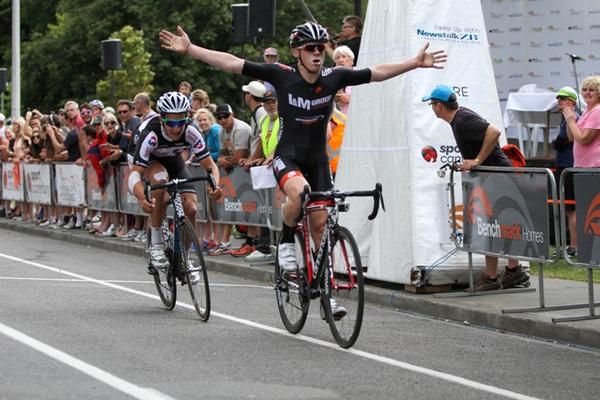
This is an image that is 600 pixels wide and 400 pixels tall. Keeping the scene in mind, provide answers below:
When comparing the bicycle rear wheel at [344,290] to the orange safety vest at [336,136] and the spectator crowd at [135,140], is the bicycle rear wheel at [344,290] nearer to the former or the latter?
the spectator crowd at [135,140]

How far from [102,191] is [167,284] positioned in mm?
10486

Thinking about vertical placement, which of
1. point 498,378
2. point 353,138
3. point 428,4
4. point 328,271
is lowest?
point 498,378

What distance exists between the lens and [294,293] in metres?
10.9

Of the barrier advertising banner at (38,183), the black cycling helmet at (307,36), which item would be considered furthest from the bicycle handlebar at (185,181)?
the barrier advertising banner at (38,183)

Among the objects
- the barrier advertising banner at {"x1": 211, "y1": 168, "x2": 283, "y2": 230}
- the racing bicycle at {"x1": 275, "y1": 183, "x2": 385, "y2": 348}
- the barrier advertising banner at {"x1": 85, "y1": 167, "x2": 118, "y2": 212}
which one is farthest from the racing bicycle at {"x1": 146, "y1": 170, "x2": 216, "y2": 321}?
the barrier advertising banner at {"x1": 85, "y1": 167, "x2": 118, "y2": 212}

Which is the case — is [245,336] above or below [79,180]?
below

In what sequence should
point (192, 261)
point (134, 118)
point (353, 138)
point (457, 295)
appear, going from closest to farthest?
point (192, 261) < point (457, 295) < point (353, 138) < point (134, 118)

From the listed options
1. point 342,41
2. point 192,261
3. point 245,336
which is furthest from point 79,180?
point 245,336

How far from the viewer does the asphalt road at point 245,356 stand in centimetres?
837

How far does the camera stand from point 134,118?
836 inches

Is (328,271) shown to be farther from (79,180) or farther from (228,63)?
(79,180)

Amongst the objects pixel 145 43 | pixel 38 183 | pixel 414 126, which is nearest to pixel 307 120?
pixel 414 126

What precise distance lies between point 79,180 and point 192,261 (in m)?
12.1

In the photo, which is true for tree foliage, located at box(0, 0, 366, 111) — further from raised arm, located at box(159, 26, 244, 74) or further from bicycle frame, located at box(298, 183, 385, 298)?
bicycle frame, located at box(298, 183, 385, 298)
